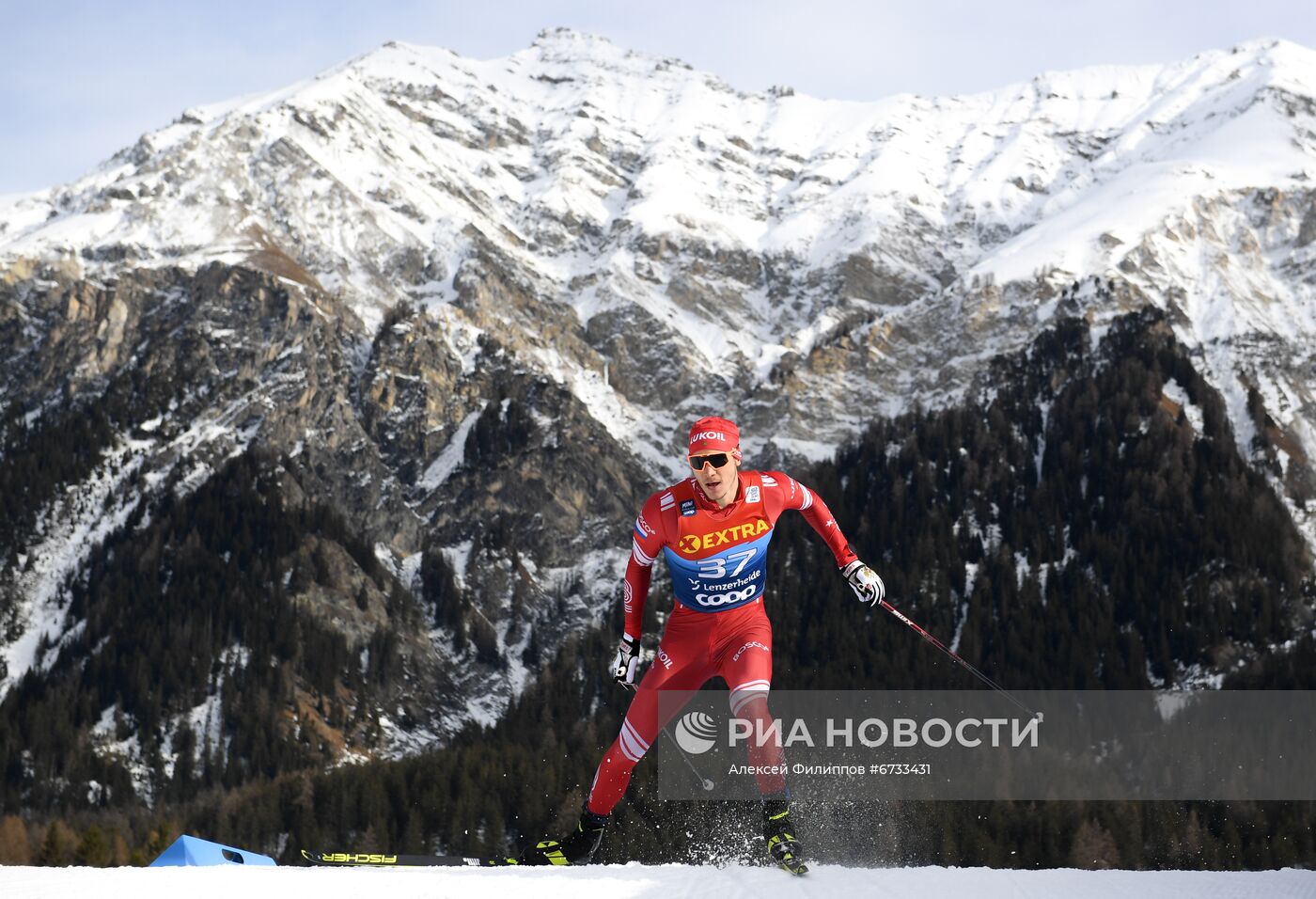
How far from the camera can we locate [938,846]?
83625 mm

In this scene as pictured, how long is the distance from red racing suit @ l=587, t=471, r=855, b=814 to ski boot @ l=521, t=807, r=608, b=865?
1.46ft

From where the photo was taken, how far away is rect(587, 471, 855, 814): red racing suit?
16000 mm

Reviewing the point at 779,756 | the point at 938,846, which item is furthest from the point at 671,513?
the point at 938,846

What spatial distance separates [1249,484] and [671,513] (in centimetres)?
18761

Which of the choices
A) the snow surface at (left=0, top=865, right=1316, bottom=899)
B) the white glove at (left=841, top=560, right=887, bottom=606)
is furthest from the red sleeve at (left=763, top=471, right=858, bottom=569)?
the snow surface at (left=0, top=865, right=1316, bottom=899)

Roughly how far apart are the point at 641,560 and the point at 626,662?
3.90ft

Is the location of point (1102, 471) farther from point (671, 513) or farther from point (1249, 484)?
point (671, 513)

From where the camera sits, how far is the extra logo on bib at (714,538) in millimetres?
16031

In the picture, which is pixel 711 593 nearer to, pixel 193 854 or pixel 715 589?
pixel 715 589

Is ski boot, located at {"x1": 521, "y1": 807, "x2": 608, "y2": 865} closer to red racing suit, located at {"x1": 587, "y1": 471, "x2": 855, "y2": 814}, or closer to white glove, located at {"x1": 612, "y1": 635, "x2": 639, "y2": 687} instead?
red racing suit, located at {"x1": 587, "y1": 471, "x2": 855, "y2": 814}

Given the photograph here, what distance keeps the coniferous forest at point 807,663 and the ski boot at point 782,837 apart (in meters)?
79.7

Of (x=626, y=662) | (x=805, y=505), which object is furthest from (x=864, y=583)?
Result: (x=626, y=662)

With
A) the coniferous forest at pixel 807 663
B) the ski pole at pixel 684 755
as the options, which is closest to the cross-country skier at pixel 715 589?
the ski pole at pixel 684 755

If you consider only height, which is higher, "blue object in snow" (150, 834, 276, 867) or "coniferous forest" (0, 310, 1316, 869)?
"coniferous forest" (0, 310, 1316, 869)
